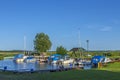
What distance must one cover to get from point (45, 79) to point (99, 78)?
18.3ft

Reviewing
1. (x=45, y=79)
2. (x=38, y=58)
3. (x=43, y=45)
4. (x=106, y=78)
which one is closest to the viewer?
(x=106, y=78)

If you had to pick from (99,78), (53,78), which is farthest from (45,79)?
(99,78)

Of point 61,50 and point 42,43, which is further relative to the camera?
point 42,43

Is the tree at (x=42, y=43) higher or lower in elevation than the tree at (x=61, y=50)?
higher

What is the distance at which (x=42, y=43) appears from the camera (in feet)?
435

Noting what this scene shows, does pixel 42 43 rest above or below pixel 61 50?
above

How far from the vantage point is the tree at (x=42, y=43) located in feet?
436

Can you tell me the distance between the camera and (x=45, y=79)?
30.9m

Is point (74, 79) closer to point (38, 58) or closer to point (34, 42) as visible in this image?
point (38, 58)

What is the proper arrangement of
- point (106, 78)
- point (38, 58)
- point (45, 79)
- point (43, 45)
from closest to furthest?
point (106, 78), point (45, 79), point (38, 58), point (43, 45)

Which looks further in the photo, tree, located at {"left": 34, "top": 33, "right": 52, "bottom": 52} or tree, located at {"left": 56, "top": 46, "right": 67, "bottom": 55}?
tree, located at {"left": 34, "top": 33, "right": 52, "bottom": 52}

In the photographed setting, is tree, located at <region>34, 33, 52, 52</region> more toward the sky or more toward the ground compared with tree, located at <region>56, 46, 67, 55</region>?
more toward the sky

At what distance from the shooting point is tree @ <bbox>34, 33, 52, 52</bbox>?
436ft

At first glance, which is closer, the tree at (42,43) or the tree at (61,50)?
the tree at (61,50)
